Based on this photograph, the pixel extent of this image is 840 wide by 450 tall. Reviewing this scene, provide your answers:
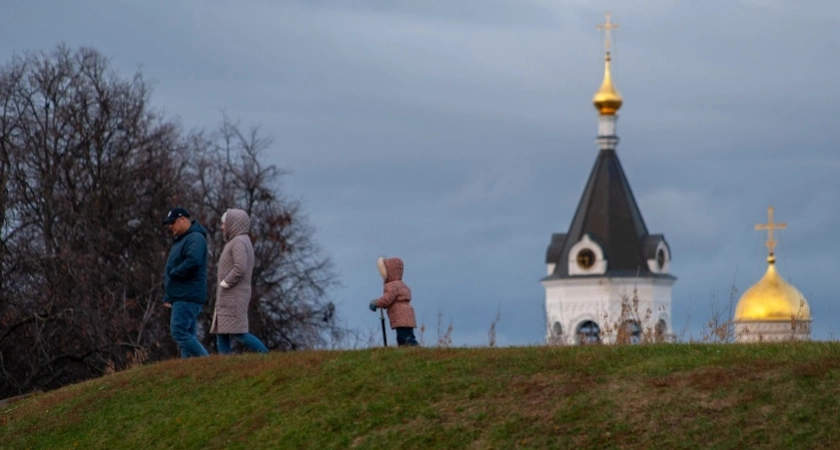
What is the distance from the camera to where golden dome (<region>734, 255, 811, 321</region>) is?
288ft

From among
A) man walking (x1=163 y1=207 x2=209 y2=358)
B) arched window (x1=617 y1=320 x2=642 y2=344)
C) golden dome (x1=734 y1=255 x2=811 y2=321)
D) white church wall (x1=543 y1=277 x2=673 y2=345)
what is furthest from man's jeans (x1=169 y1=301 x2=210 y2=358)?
white church wall (x1=543 y1=277 x2=673 y2=345)

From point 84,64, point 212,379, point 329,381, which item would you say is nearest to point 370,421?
point 329,381

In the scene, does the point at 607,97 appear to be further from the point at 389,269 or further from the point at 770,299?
the point at 389,269

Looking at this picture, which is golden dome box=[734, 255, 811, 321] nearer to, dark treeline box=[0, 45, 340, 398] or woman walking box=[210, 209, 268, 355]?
dark treeline box=[0, 45, 340, 398]

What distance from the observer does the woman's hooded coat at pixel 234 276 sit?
16.9 meters

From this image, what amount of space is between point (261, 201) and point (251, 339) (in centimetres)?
3336

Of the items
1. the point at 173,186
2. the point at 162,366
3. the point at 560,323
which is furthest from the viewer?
the point at 560,323

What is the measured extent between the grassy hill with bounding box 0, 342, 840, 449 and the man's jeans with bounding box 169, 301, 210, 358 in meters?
0.38

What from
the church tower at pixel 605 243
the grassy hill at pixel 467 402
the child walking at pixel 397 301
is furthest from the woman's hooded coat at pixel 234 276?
the church tower at pixel 605 243

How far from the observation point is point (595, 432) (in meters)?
12.6

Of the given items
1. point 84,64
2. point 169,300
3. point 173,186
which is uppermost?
point 84,64

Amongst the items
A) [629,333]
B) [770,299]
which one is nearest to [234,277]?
[629,333]

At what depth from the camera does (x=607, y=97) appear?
120m

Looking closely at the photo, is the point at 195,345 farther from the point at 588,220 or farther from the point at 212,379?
the point at 588,220
